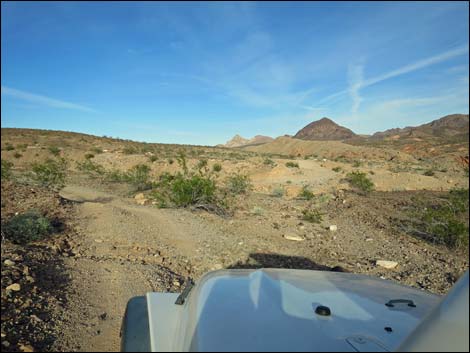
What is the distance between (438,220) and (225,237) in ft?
16.3

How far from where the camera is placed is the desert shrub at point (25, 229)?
5930 millimetres

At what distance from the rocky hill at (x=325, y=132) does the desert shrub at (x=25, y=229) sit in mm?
108174

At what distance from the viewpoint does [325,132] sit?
11525cm

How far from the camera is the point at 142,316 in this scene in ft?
6.18

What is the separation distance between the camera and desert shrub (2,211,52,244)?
19.5 ft

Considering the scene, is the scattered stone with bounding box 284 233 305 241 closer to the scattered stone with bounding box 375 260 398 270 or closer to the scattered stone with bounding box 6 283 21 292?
the scattered stone with bounding box 375 260 398 270

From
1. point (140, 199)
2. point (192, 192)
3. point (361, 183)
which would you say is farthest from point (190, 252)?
point (361, 183)

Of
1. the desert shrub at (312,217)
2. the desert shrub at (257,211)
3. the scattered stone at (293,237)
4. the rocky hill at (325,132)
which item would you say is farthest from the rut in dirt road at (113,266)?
the rocky hill at (325,132)

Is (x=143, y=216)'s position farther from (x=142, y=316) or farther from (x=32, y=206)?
(x=142, y=316)

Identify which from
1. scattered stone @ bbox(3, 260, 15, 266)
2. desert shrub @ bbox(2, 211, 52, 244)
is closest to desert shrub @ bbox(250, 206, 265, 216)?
desert shrub @ bbox(2, 211, 52, 244)

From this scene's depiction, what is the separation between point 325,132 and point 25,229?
377 feet

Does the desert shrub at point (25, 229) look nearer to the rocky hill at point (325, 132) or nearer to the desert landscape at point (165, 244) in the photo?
the desert landscape at point (165, 244)

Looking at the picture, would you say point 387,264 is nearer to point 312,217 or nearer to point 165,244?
point 312,217

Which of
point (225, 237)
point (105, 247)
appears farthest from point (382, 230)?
point (105, 247)
